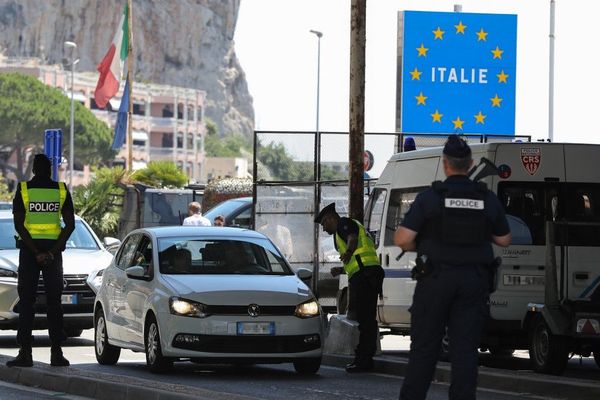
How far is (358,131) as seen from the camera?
1811cm

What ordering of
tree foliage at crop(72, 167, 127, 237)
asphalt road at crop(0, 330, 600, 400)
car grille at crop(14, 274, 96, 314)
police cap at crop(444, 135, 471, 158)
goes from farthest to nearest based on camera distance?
tree foliage at crop(72, 167, 127, 237) < car grille at crop(14, 274, 96, 314) < asphalt road at crop(0, 330, 600, 400) < police cap at crop(444, 135, 471, 158)

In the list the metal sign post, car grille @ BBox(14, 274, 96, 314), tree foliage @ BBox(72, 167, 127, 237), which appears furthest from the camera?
tree foliage @ BBox(72, 167, 127, 237)

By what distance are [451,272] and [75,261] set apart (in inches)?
437

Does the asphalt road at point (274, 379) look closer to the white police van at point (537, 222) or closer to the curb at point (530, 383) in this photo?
the curb at point (530, 383)

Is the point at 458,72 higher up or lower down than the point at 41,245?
higher up

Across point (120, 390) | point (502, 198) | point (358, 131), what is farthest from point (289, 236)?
point (120, 390)

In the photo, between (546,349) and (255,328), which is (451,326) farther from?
(546,349)

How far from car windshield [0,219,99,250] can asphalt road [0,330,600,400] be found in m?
1.76

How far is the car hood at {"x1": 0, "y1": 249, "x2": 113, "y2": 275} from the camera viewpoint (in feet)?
63.5

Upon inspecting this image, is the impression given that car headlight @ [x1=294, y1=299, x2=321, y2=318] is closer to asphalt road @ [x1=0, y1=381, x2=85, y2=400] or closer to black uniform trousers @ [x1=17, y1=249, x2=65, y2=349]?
black uniform trousers @ [x1=17, y1=249, x2=65, y2=349]

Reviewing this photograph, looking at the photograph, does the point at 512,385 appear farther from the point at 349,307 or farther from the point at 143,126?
the point at 143,126

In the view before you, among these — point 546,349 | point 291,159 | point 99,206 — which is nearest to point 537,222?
point 546,349

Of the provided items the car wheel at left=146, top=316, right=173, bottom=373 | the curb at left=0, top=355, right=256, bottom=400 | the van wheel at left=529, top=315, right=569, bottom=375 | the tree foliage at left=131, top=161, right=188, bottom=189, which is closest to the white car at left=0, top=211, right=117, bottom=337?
the curb at left=0, top=355, right=256, bottom=400

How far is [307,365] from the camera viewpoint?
50.0 ft
